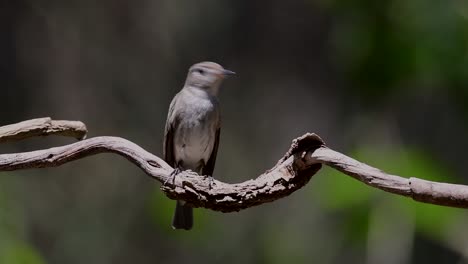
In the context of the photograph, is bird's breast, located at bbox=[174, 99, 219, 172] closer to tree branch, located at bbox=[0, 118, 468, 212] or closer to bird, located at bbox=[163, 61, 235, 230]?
bird, located at bbox=[163, 61, 235, 230]

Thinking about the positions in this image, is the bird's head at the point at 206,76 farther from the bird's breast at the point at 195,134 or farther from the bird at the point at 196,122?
the bird's breast at the point at 195,134

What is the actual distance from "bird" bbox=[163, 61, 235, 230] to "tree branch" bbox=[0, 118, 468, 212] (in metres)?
1.83

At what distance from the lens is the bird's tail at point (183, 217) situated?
5.54 meters

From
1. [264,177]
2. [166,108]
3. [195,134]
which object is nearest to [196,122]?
[195,134]

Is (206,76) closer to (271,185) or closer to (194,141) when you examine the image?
(194,141)

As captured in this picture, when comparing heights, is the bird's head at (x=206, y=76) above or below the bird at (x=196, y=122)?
above

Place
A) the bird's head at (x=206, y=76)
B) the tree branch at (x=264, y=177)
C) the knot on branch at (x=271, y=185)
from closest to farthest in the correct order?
the tree branch at (x=264, y=177)
the knot on branch at (x=271, y=185)
the bird's head at (x=206, y=76)

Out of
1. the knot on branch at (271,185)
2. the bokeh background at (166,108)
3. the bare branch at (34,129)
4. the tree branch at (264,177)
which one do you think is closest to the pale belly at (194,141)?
the bokeh background at (166,108)

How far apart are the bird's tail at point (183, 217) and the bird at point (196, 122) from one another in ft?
0.79

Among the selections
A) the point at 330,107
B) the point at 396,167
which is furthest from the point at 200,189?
the point at 330,107

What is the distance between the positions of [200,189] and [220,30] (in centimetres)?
495

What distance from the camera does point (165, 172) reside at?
3.50 m

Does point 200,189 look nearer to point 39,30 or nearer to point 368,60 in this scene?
point 368,60

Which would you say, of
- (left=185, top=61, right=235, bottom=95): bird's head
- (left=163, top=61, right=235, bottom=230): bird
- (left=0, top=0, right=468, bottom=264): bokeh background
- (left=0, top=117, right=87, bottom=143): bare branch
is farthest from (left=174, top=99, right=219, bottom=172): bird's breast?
(left=0, top=117, right=87, bottom=143): bare branch
